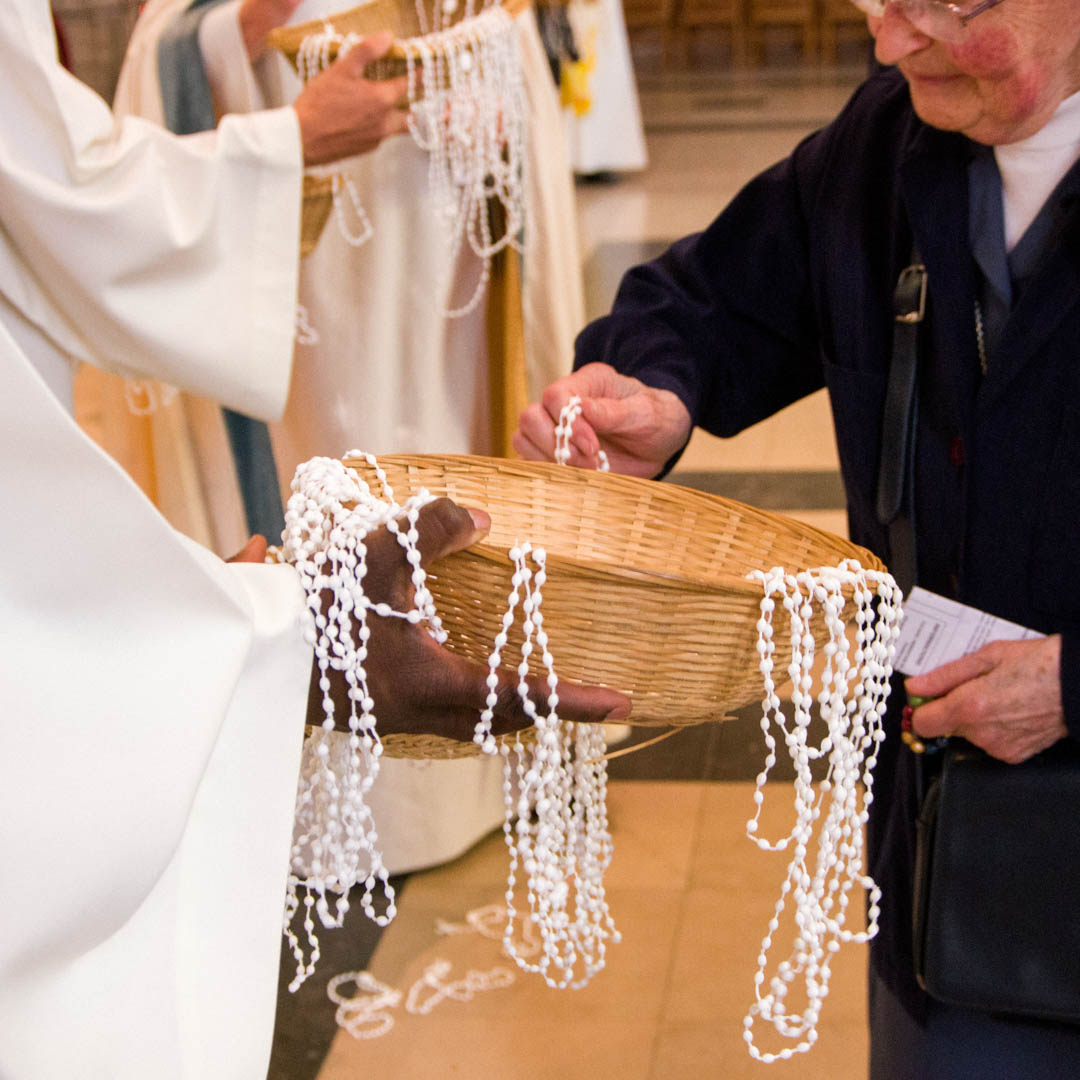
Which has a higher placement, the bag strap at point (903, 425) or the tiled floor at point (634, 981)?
the bag strap at point (903, 425)


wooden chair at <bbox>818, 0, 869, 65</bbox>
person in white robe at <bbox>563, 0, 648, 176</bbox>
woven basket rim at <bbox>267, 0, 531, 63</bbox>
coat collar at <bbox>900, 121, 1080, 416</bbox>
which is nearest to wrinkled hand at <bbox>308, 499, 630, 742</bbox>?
coat collar at <bbox>900, 121, 1080, 416</bbox>

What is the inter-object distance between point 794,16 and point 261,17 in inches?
406

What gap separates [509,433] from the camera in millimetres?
2598

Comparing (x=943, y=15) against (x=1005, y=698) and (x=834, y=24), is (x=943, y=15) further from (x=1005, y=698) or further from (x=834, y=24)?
(x=834, y=24)

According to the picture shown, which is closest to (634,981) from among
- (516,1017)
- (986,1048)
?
(516,1017)

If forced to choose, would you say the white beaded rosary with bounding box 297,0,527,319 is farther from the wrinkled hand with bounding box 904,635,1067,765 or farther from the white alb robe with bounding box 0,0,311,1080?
the white alb robe with bounding box 0,0,311,1080

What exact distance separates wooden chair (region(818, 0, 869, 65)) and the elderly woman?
10801mm

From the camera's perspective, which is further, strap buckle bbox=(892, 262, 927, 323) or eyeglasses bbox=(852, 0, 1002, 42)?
strap buckle bbox=(892, 262, 927, 323)

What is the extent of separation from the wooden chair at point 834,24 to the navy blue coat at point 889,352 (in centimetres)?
1079

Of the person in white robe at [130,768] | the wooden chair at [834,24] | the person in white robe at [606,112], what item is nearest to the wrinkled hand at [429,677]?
the person in white robe at [130,768]

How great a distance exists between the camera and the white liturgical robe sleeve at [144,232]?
1.81 metres

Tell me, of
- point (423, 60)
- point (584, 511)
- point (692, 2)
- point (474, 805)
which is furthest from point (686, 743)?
point (692, 2)

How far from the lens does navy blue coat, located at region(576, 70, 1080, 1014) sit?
4.49 feet

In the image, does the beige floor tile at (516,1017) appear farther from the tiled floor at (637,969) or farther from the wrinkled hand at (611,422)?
the wrinkled hand at (611,422)
